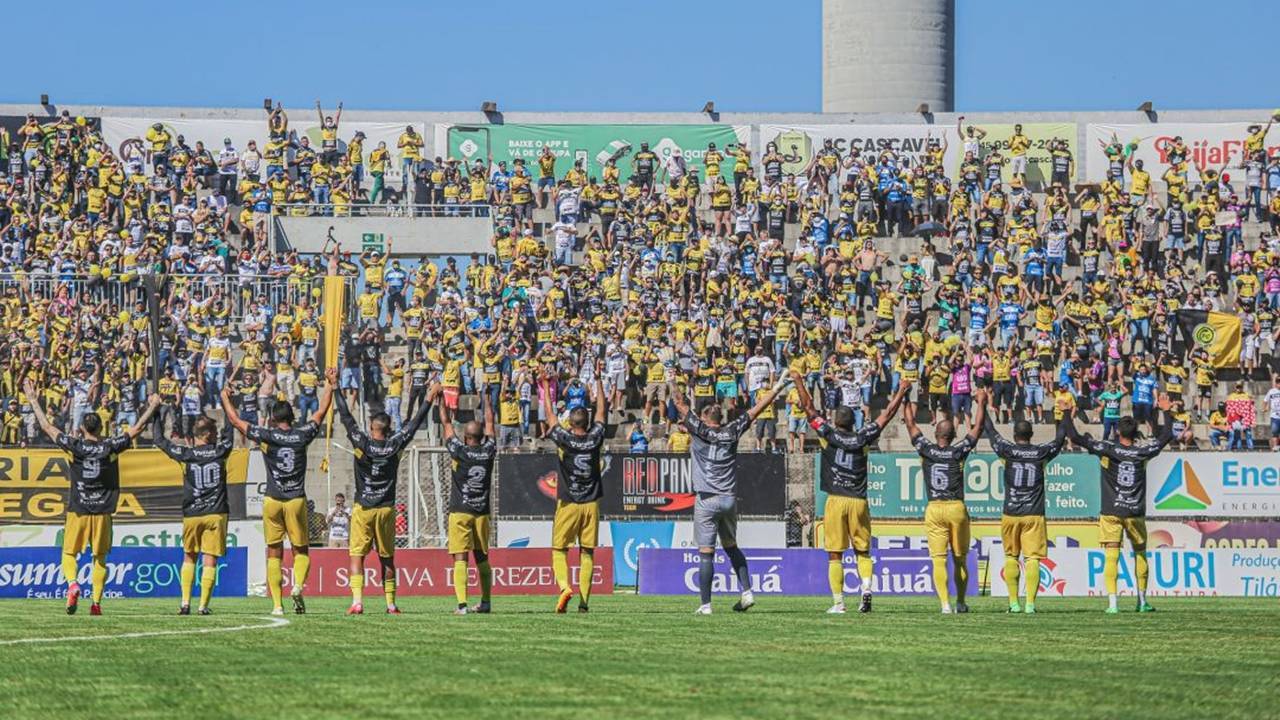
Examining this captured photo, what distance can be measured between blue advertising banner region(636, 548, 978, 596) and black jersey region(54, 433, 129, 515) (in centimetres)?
1155

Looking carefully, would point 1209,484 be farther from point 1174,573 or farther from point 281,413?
point 281,413

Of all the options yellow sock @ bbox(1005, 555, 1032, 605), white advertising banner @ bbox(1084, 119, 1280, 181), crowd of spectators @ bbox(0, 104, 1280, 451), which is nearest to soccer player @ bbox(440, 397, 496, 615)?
yellow sock @ bbox(1005, 555, 1032, 605)

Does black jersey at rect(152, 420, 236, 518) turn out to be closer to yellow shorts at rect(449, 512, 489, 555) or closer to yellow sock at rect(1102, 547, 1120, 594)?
yellow shorts at rect(449, 512, 489, 555)

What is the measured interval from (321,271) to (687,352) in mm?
8918

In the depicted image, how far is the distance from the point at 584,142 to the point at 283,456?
32.8m

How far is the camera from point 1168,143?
51.9 metres

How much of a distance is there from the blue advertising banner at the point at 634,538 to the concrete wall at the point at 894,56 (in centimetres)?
3526

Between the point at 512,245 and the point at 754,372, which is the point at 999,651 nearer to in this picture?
the point at 754,372

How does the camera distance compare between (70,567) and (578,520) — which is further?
(70,567)

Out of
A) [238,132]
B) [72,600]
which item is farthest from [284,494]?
[238,132]

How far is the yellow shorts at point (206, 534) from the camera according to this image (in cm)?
1953

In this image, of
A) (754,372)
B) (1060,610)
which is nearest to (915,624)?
(1060,610)

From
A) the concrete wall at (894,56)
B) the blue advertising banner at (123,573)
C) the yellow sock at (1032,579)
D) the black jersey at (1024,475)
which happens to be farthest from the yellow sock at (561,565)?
the concrete wall at (894,56)

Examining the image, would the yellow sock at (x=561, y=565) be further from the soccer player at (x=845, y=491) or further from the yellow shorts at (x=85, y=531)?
the yellow shorts at (x=85, y=531)
